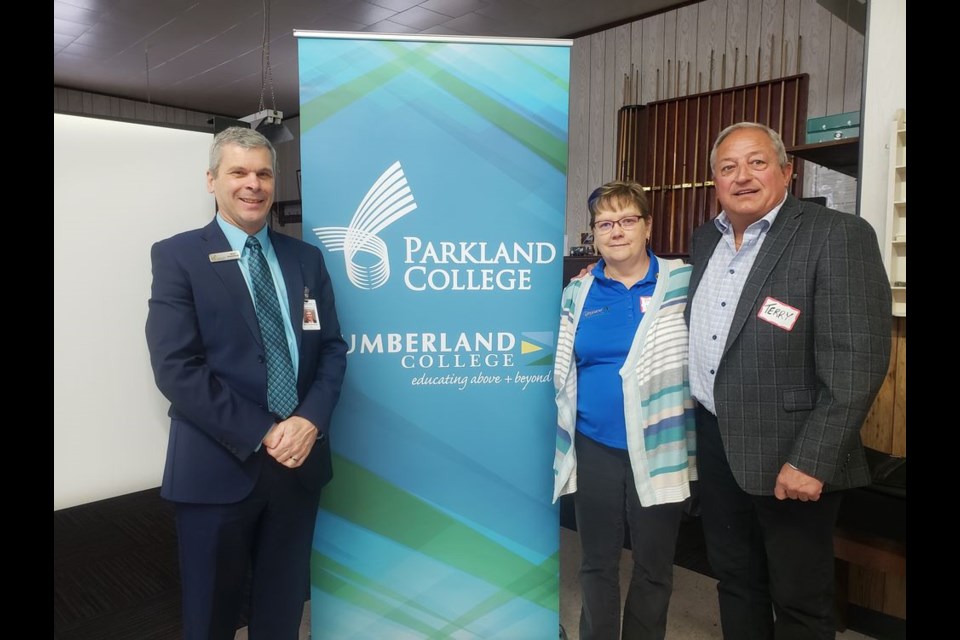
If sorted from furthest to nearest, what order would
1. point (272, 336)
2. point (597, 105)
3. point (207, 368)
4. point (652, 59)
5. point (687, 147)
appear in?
point (597, 105) → point (652, 59) → point (687, 147) → point (272, 336) → point (207, 368)

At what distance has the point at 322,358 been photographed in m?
1.81

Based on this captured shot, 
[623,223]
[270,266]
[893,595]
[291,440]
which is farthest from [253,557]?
[893,595]

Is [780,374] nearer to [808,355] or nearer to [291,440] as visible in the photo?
[808,355]

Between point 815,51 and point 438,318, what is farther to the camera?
point 815,51

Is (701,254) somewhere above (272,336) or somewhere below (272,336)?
above

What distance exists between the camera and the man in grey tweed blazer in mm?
1472

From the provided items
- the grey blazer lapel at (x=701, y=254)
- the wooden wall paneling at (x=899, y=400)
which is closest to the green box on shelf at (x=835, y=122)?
the wooden wall paneling at (x=899, y=400)

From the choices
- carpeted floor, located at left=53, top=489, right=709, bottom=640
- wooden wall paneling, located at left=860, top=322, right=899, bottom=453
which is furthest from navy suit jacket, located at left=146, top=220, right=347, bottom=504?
wooden wall paneling, located at left=860, top=322, right=899, bottom=453

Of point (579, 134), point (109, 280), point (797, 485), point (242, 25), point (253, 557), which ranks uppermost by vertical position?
point (242, 25)

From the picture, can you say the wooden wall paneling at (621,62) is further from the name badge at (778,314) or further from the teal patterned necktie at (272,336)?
the teal patterned necktie at (272,336)

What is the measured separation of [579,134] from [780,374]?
182 inches

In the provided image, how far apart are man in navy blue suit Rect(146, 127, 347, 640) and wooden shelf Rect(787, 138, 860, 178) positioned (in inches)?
84.2

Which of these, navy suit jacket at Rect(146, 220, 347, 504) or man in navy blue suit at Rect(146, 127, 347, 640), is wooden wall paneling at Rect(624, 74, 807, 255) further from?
navy suit jacket at Rect(146, 220, 347, 504)
